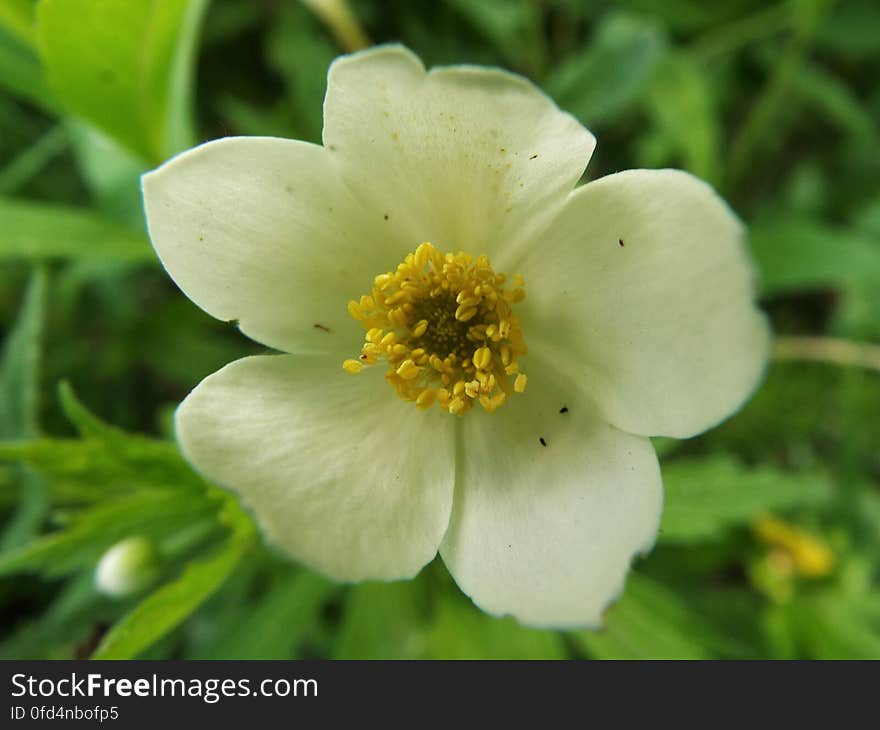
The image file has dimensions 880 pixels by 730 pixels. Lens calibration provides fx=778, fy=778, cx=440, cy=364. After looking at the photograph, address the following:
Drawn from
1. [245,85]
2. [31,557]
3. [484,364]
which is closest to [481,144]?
[484,364]

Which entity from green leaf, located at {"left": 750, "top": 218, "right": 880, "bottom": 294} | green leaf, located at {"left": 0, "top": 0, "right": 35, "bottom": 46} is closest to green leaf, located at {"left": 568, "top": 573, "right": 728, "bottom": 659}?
green leaf, located at {"left": 750, "top": 218, "right": 880, "bottom": 294}

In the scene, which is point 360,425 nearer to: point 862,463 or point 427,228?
point 427,228

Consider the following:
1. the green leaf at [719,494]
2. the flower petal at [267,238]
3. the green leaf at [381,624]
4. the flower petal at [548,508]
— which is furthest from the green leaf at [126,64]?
the green leaf at [719,494]

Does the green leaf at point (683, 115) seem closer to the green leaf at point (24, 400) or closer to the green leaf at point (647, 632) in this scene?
the green leaf at point (647, 632)

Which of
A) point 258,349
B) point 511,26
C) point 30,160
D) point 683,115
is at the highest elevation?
point 30,160

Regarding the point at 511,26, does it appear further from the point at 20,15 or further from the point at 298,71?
the point at 20,15

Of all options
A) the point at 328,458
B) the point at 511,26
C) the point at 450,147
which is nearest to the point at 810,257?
the point at 511,26

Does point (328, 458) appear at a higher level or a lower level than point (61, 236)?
lower

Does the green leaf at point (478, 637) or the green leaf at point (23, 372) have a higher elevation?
the green leaf at point (23, 372)
